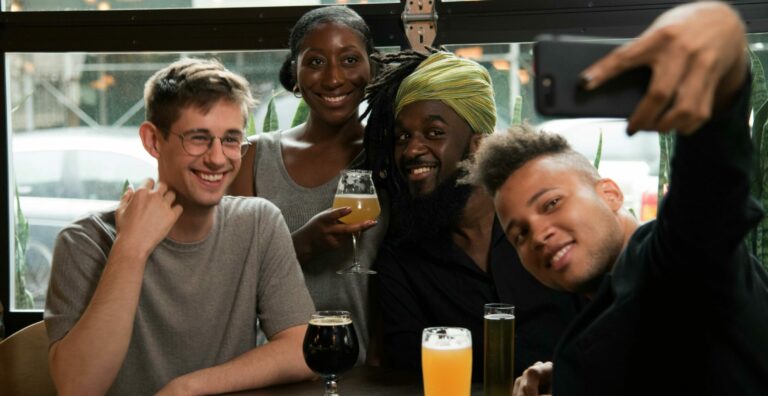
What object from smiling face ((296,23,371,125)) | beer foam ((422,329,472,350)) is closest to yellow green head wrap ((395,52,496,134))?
smiling face ((296,23,371,125))

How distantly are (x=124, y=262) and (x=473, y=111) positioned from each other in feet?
3.72

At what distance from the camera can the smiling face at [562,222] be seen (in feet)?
5.39

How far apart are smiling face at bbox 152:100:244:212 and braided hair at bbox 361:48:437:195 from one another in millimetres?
526

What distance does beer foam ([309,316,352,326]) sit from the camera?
1985 mm

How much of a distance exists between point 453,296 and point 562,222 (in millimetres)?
952

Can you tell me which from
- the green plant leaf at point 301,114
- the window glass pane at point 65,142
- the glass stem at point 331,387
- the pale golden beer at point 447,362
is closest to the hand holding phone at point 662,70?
the pale golden beer at point 447,362

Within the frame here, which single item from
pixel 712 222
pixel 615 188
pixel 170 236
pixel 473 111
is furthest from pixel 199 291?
pixel 712 222

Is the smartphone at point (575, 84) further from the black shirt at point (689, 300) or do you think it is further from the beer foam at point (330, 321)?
the beer foam at point (330, 321)

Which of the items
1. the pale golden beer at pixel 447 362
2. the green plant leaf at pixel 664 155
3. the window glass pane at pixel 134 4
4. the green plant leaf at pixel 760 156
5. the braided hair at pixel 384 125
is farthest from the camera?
the window glass pane at pixel 134 4

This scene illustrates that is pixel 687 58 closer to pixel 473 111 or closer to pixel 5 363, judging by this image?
pixel 473 111

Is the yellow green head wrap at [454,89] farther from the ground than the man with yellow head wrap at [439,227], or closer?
farther from the ground

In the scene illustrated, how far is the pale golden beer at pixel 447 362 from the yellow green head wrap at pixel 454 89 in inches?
37.1

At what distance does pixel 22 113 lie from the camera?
3711 mm

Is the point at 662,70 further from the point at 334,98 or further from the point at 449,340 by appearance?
the point at 334,98
